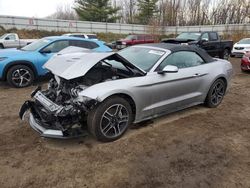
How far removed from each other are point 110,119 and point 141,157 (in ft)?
2.52

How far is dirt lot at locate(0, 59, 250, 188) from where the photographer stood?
10.2ft

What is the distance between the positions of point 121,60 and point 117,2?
61.8 m

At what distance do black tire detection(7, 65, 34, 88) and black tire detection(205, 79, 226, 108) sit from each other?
16.8 ft

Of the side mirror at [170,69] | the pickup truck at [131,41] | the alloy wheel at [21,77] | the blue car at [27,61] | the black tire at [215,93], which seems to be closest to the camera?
the side mirror at [170,69]

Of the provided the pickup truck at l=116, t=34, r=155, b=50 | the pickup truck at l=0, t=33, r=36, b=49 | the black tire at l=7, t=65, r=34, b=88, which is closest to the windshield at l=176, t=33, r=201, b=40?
the pickup truck at l=116, t=34, r=155, b=50

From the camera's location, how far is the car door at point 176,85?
436cm

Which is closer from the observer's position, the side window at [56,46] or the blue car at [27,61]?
the blue car at [27,61]

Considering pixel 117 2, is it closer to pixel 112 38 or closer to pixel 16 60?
pixel 112 38

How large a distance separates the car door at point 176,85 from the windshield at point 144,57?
0.16m

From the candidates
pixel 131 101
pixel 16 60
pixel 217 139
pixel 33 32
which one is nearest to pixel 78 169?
pixel 131 101

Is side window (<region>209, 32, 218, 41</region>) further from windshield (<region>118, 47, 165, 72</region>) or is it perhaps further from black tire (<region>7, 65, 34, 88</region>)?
black tire (<region>7, 65, 34, 88</region>)

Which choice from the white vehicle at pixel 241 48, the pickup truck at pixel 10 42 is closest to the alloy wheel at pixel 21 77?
the white vehicle at pixel 241 48

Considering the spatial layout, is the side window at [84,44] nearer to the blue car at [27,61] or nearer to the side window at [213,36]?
the blue car at [27,61]

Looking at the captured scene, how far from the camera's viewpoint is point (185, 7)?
50.2 m
